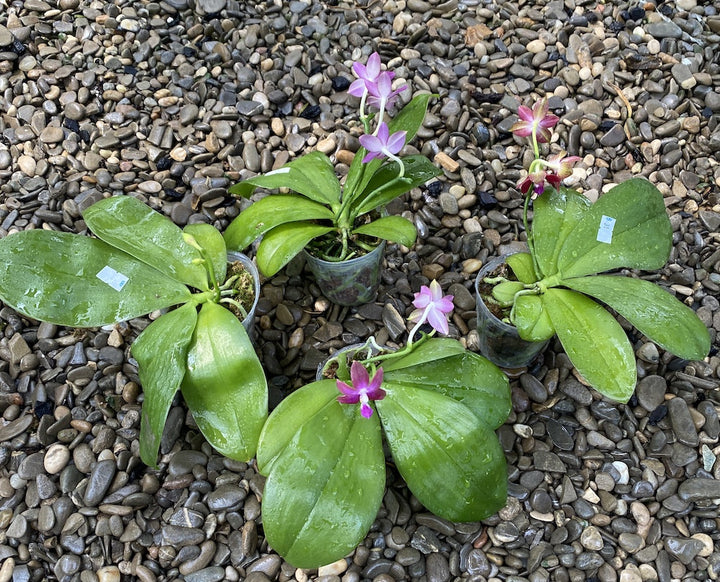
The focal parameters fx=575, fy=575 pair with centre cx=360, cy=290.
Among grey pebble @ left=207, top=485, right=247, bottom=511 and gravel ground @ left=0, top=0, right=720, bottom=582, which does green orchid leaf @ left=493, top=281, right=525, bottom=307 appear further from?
grey pebble @ left=207, top=485, right=247, bottom=511

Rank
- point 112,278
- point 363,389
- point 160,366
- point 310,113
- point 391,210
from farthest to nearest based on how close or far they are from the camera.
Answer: point 310,113, point 391,210, point 112,278, point 160,366, point 363,389

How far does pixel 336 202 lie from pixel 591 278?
26.2 inches

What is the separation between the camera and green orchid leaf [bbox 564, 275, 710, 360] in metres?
1.25

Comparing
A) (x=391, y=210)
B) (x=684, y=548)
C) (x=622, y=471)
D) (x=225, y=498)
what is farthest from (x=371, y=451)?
(x=391, y=210)

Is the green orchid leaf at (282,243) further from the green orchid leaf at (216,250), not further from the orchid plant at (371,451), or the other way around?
the orchid plant at (371,451)

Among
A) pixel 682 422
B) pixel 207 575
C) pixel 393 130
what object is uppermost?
pixel 393 130

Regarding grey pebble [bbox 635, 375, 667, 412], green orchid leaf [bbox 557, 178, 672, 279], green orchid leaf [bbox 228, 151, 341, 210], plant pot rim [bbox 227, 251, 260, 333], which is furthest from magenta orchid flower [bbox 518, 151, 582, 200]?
plant pot rim [bbox 227, 251, 260, 333]

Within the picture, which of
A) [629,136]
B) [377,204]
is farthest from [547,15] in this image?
[377,204]

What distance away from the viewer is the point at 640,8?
2.35m

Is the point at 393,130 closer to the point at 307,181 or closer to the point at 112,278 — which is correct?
the point at 307,181

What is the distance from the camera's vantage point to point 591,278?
1.38m

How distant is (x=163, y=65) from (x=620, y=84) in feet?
5.77

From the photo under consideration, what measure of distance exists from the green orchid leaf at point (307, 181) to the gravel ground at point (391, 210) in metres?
0.35

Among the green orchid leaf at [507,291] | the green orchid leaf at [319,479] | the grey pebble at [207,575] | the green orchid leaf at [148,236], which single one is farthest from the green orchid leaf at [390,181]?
the grey pebble at [207,575]
